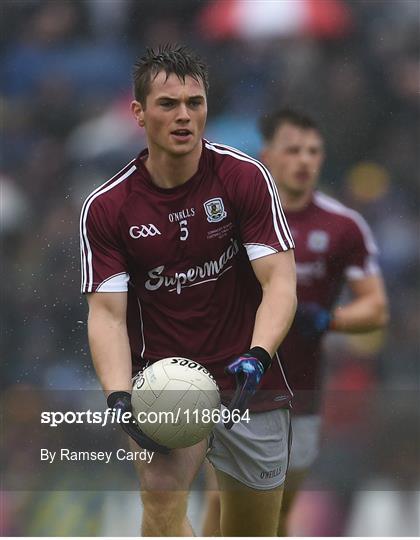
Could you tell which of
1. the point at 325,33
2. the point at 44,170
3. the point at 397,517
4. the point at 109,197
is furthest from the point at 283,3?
the point at 397,517

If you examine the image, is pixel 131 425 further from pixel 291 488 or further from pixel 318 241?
pixel 318 241

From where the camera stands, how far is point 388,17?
228 inches

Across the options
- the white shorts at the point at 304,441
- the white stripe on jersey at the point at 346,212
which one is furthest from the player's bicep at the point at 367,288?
the white shorts at the point at 304,441

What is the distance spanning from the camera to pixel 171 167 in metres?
3.88

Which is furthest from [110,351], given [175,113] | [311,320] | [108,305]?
[311,320]

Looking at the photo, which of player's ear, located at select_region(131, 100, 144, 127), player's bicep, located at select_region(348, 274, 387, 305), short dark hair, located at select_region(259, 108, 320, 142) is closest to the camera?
player's ear, located at select_region(131, 100, 144, 127)

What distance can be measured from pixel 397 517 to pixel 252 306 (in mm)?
1582

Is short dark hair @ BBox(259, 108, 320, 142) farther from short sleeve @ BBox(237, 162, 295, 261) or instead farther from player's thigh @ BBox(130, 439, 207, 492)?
player's thigh @ BBox(130, 439, 207, 492)

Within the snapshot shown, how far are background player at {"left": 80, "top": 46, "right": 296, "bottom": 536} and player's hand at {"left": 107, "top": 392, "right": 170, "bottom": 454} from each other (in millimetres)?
62

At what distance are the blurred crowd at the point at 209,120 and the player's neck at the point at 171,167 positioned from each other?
144 centimetres

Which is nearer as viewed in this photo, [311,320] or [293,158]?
[311,320]

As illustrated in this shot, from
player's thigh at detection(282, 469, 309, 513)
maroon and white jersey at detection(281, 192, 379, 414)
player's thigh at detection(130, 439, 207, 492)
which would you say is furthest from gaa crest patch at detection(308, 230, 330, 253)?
player's thigh at detection(130, 439, 207, 492)

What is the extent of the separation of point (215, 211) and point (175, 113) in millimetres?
382

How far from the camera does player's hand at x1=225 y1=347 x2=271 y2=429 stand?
11.7ft
